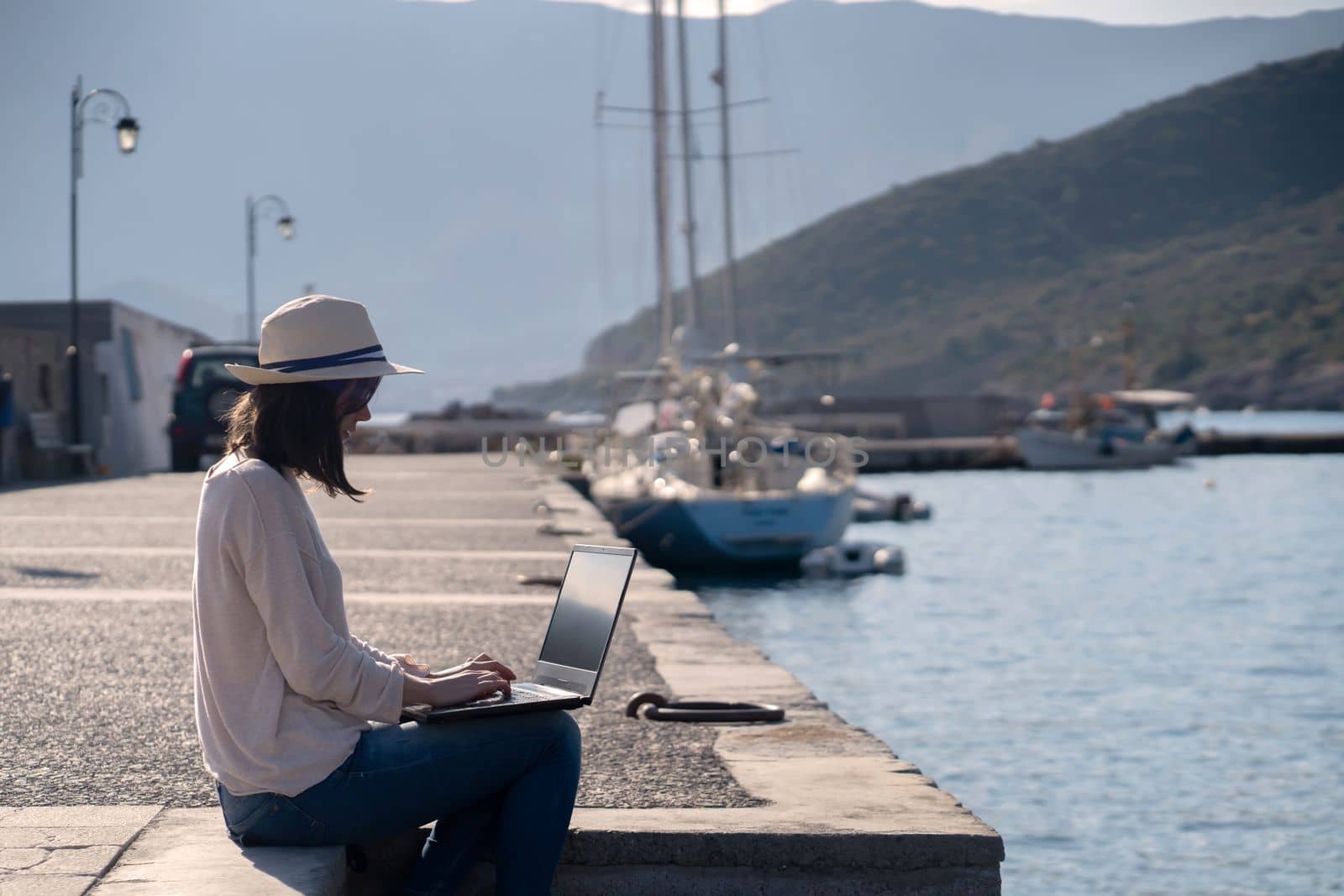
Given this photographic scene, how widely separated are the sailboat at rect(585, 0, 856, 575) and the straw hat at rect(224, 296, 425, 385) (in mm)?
18141

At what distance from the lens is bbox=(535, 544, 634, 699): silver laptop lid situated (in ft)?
13.2

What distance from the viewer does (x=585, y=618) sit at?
4145mm

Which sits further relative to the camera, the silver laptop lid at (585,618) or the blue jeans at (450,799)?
the silver laptop lid at (585,618)

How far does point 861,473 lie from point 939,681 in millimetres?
45846

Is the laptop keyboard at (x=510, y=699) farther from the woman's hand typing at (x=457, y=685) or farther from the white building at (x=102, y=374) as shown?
the white building at (x=102, y=374)

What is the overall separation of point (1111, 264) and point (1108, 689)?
12090 cm

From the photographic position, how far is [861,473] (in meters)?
61.5

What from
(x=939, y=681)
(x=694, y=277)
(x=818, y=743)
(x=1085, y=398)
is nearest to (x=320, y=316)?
(x=818, y=743)

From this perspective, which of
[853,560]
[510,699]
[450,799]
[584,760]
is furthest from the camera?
[853,560]

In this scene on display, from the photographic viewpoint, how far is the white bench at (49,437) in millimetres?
23594

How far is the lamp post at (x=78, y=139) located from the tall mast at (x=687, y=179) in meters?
12.2

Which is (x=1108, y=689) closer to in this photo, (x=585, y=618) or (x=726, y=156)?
(x=585, y=618)

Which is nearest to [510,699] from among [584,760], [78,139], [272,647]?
[272,647]

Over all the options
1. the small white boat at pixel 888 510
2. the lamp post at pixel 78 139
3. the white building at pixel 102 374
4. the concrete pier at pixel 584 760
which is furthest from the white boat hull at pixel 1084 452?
the concrete pier at pixel 584 760
